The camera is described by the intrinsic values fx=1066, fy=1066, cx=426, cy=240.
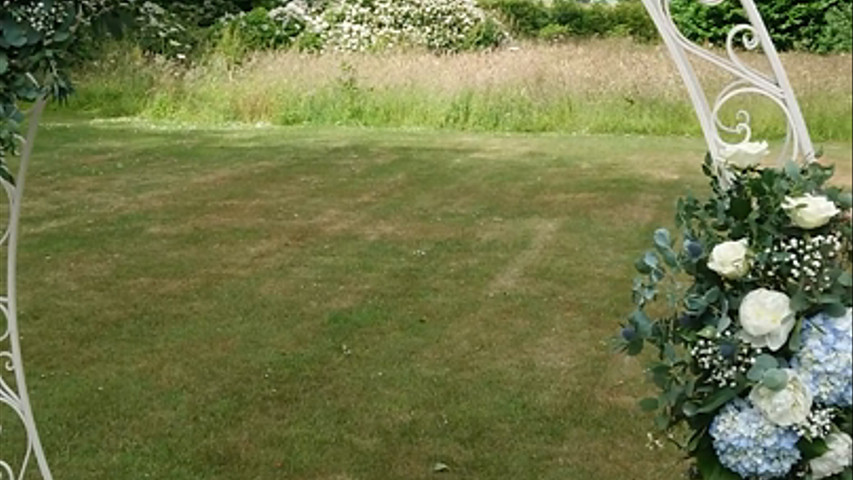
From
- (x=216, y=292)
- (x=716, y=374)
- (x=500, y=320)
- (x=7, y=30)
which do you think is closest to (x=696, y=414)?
(x=716, y=374)

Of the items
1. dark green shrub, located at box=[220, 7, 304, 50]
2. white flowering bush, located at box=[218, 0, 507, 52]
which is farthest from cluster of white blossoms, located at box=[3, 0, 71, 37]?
dark green shrub, located at box=[220, 7, 304, 50]

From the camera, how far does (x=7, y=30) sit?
7.51ft

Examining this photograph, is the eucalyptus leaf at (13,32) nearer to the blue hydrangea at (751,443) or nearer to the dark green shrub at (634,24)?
the blue hydrangea at (751,443)

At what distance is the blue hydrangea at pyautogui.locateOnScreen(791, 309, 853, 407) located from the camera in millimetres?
1737

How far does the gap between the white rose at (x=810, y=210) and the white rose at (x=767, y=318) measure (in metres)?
0.13

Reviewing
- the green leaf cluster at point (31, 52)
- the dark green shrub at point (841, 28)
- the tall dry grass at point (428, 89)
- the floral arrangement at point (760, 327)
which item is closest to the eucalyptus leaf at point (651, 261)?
the floral arrangement at point (760, 327)

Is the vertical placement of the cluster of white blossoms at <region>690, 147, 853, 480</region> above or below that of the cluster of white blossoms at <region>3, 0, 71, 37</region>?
below

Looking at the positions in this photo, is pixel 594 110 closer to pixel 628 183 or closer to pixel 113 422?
pixel 628 183

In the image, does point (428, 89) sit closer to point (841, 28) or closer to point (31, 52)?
point (31, 52)

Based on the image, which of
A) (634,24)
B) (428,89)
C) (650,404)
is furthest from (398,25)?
(650,404)

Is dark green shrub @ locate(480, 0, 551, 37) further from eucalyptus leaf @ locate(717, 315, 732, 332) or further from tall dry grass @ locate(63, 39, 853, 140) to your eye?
eucalyptus leaf @ locate(717, 315, 732, 332)

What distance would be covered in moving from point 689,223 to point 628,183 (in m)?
5.58

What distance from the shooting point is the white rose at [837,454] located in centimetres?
177

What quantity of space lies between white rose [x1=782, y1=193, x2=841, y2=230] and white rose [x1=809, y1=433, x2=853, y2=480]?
0.35 m
